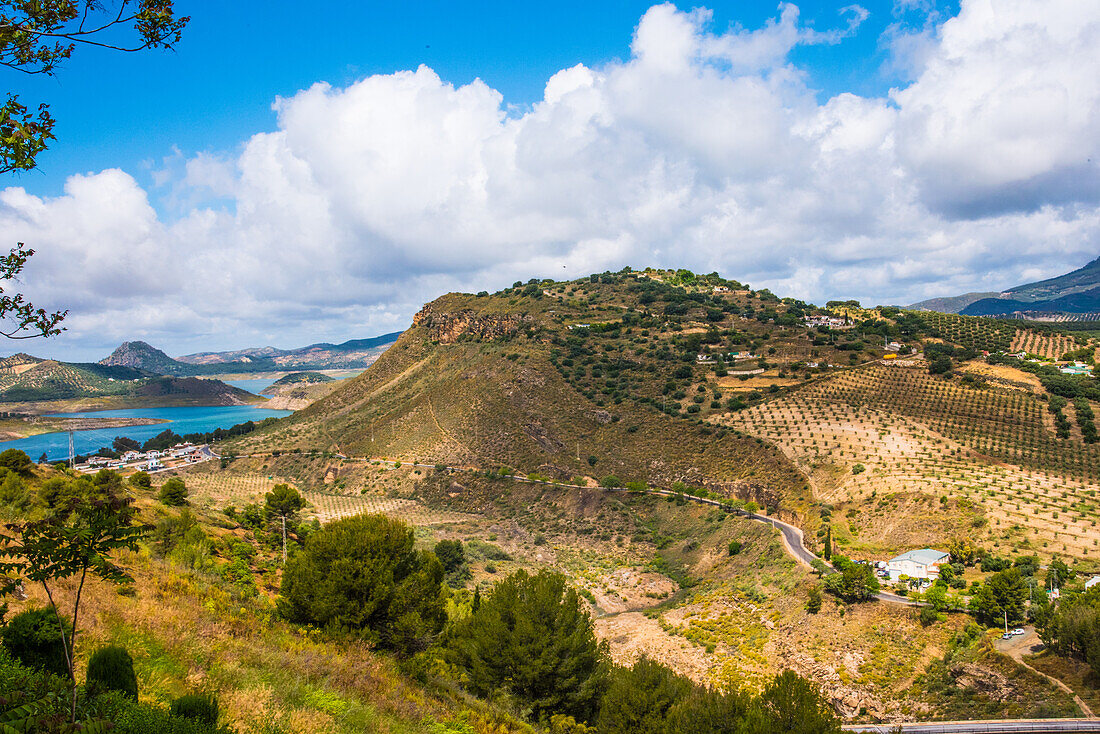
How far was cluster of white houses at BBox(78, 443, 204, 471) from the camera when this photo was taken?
8381 cm

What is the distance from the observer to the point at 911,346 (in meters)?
79.7

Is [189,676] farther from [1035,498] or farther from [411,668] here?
[1035,498]

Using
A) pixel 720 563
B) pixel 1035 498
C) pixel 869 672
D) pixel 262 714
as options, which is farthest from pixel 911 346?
pixel 262 714

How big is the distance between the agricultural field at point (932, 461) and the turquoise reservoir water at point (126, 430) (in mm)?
124958

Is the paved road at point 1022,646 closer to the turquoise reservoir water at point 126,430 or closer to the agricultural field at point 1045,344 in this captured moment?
the agricultural field at point 1045,344

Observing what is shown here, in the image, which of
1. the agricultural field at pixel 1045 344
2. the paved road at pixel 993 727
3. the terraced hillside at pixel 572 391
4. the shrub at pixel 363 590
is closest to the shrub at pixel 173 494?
the shrub at pixel 363 590

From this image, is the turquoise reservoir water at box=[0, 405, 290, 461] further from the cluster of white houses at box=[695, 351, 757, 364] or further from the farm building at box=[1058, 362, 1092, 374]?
the farm building at box=[1058, 362, 1092, 374]

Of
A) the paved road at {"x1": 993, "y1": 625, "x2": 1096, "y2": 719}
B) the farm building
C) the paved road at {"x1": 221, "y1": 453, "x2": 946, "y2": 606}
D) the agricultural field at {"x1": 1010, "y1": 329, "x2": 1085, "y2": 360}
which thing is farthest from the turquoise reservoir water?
the agricultural field at {"x1": 1010, "y1": 329, "x2": 1085, "y2": 360}

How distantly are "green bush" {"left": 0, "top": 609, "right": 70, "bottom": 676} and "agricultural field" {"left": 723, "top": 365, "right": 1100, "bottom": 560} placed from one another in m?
41.4

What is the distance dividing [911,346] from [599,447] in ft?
169

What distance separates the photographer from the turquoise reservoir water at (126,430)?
121562 mm

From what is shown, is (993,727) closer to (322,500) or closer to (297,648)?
(297,648)

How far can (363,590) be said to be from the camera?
642 inches

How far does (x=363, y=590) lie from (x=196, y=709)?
10.9 m
